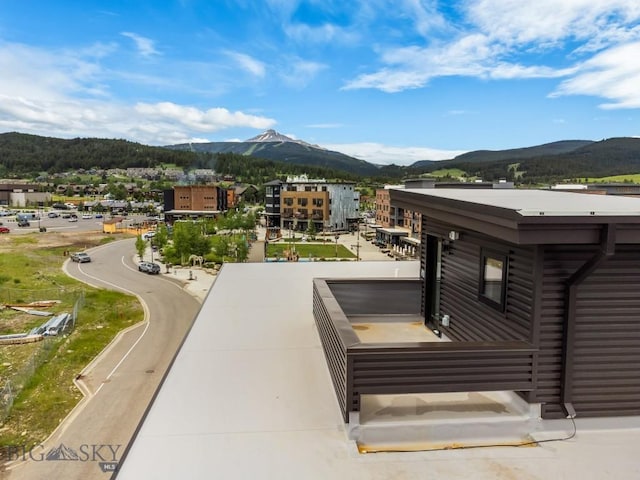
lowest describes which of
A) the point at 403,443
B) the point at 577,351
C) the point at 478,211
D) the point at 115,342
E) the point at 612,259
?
the point at 115,342

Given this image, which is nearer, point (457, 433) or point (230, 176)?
point (457, 433)

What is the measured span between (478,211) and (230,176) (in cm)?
12184

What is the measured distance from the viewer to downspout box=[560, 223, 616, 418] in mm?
2906

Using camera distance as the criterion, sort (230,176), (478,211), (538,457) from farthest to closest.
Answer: (230,176) < (478,211) < (538,457)

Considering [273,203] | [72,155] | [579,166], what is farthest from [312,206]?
[72,155]

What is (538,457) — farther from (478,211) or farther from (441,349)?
(478,211)

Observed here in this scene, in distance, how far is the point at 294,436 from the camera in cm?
304

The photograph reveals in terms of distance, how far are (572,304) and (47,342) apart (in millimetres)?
16551

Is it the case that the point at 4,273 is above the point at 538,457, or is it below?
below

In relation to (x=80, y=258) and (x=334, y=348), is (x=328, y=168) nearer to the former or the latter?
(x=80, y=258)

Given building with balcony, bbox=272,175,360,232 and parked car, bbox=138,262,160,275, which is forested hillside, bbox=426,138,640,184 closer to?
building with balcony, bbox=272,175,360,232

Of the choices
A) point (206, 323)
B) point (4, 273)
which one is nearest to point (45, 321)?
point (4, 273)

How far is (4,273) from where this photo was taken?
26.5 meters

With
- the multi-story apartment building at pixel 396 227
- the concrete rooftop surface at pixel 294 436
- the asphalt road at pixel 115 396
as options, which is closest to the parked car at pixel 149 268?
the asphalt road at pixel 115 396
